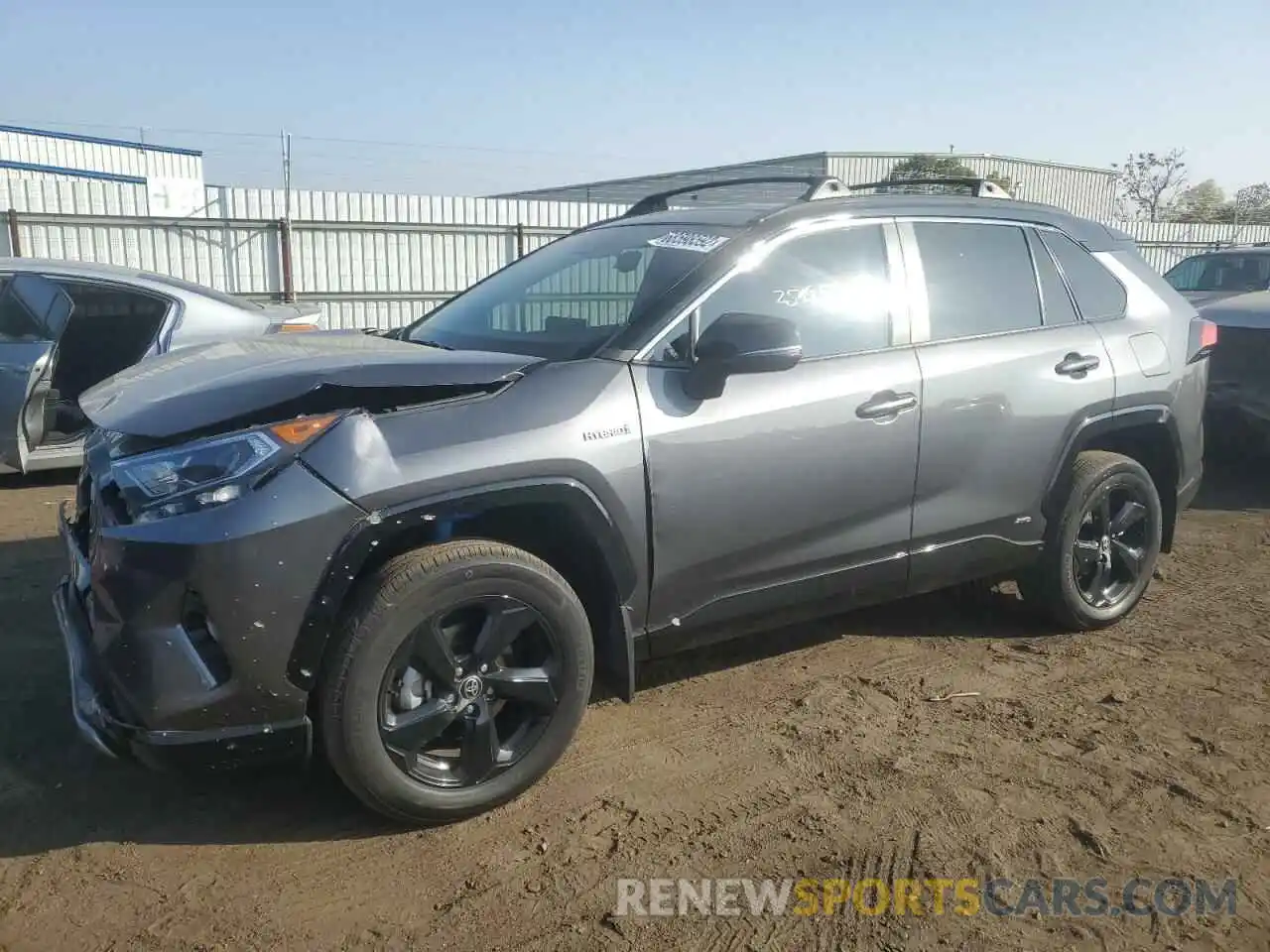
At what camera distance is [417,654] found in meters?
2.74

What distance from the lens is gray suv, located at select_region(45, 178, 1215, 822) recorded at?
2.59 m

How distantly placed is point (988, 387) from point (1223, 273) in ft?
25.8

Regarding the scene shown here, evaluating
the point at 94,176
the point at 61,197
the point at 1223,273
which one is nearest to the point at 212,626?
the point at 1223,273

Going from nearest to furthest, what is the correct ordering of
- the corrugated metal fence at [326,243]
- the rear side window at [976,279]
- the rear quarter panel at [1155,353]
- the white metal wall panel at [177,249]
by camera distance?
1. the rear side window at [976,279]
2. the rear quarter panel at [1155,353]
3. the white metal wall panel at [177,249]
4. the corrugated metal fence at [326,243]

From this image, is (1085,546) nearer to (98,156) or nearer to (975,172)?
(975,172)

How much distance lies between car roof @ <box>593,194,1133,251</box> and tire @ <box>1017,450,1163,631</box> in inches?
40.8

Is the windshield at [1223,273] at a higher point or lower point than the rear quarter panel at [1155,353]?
higher

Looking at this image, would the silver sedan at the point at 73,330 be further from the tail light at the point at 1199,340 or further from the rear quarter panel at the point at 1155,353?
the tail light at the point at 1199,340

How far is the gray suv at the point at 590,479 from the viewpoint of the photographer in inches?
102

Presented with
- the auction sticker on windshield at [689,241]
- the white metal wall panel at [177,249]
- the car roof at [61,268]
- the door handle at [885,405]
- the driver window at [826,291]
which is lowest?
the door handle at [885,405]

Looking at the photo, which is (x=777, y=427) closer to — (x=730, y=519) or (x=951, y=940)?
(x=730, y=519)

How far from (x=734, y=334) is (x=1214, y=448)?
6199mm

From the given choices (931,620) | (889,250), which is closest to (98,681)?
(889,250)

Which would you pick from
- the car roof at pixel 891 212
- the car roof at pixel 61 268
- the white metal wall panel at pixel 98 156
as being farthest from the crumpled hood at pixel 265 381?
the white metal wall panel at pixel 98 156
